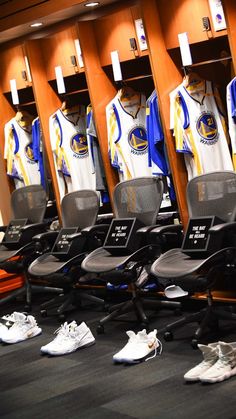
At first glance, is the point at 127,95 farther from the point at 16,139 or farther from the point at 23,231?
the point at 16,139

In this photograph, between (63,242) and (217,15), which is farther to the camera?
(63,242)

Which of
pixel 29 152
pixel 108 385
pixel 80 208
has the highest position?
pixel 29 152

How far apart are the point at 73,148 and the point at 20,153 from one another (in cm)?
84

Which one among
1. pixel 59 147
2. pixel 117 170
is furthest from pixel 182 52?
pixel 59 147

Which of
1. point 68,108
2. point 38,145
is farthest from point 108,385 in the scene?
point 38,145

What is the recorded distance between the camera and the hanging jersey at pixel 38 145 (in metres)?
8.00

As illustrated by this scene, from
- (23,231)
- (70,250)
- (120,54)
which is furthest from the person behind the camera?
(23,231)

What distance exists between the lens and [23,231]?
7.20 metres

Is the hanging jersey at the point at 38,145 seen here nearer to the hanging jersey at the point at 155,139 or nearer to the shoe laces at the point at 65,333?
the hanging jersey at the point at 155,139

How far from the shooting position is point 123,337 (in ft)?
18.7

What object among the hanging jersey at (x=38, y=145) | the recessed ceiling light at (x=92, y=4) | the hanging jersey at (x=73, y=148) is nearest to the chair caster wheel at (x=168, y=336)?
the hanging jersey at (x=73, y=148)

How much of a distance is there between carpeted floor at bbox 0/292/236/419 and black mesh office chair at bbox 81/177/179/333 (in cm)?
15

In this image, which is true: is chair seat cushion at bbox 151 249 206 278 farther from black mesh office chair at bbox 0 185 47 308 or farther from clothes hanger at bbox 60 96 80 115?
clothes hanger at bbox 60 96 80 115

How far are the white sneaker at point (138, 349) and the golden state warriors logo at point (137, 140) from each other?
7.18 feet
